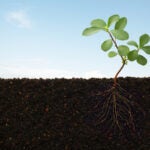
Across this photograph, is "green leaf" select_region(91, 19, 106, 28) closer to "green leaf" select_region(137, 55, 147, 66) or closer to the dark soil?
"green leaf" select_region(137, 55, 147, 66)

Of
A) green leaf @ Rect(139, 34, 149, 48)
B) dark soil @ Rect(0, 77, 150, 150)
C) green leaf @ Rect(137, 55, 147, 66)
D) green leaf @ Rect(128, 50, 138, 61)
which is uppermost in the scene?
green leaf @ Rect(139, 34, 149, 48)

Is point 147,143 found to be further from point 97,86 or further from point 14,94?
point 14,94

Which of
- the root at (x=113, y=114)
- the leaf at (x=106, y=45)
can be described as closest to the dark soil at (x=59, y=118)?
the root at (x=113, y=114)

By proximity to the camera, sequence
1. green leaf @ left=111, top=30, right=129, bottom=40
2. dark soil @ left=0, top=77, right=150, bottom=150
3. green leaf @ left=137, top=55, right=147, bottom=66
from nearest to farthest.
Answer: green leaf @ left=111, top=30, right=129, bottom=40, green leaf @ left=137, top=55, right=147, bottom=66, dark soil @ left=0, top=77, right=150, bottom=150

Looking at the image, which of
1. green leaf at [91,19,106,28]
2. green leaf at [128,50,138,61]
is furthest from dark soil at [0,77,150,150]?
green leaf at [91,19,106,28]

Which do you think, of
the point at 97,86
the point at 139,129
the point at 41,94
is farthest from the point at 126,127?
the point at 41,94

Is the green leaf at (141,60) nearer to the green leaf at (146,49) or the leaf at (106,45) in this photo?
the green leaf at (146,49)
